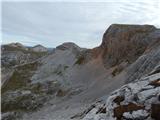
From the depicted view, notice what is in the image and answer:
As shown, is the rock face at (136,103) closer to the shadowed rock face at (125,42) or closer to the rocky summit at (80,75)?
the rocky summit at (80,75)

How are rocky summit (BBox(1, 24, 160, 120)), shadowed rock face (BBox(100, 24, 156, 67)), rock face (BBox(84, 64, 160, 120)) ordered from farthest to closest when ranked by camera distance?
shadowed rock face (BBox(100, 24, 156, 67)) → rocky summit (BBox(1, 24, 160, 120)) → rock face (BBox(84, 64, 160, 120))

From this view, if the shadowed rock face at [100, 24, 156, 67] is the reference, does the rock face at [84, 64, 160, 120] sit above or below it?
below

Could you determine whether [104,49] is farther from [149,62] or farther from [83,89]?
[149,62]

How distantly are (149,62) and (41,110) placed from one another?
2566 cm

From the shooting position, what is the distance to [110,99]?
997 inches

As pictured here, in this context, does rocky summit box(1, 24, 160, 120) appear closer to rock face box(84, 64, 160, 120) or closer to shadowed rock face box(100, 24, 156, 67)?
shadowed rock face box(100, 24, 156, 67)

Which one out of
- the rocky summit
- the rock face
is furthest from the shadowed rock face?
the rock face

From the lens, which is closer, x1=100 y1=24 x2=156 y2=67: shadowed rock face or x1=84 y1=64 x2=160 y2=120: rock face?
x1=84 y1=64 x2=160 y2=120: rock face

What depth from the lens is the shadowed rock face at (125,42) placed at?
6425cm

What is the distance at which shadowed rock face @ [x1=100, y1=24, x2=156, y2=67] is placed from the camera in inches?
2530

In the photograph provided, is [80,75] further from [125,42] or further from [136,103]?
[136,103]

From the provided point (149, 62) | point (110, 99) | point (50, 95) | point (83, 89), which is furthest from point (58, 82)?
point (110, 99)

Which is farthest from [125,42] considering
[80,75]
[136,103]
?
[136,103]

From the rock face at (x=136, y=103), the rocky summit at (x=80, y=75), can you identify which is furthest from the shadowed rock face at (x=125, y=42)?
the rock face at (x=136, y=103)
